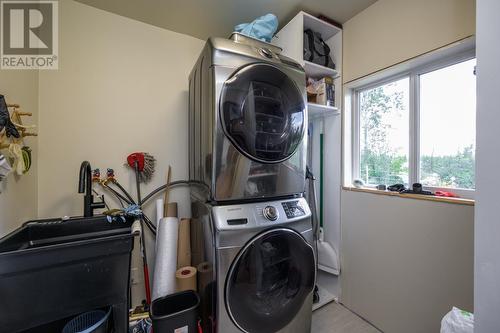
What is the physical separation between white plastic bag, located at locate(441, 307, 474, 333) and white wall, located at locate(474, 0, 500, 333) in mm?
202

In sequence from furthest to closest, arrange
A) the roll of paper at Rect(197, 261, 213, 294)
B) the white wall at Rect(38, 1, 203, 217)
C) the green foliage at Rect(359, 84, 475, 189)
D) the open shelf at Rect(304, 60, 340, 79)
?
the open shelf at Rect(304, 60, 340, 79), the white wall at Rect(38, 1, 203, 217), the green foliage at Rect(359, 84, 475, 189), the roll of paper at Rect(197, 261, 213, 294)

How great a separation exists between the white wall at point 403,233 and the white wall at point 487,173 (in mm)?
577

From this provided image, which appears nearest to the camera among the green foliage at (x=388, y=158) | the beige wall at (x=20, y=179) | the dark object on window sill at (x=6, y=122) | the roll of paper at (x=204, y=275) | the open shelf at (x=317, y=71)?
the dark object on window sill at (x=6, y=122)

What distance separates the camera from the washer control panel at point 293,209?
1.30 m

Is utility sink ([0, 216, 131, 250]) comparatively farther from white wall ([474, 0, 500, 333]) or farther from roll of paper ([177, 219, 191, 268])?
white wall ([474, 0, 500, 333])

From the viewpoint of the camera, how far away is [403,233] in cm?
148

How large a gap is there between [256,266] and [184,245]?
0.70 m

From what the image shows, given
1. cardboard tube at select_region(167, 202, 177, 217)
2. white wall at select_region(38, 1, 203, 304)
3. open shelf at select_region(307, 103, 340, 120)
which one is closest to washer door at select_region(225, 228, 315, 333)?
cardboard tube at select_region(167, 202, 177, 217)

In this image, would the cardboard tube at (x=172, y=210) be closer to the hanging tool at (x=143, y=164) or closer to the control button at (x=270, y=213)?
the hanging tool at (x=143, y=164)

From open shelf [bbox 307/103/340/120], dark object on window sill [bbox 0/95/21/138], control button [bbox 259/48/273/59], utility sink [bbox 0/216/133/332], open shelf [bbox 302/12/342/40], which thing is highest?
open shelf [bbox 302/12/342/40]

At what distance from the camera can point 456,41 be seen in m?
1.26

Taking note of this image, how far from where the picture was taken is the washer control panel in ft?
4.28

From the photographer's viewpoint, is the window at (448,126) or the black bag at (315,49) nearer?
the window at (448,126)

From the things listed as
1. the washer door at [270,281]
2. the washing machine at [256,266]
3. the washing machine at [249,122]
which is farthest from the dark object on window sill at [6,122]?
the washer door at [270,281]
